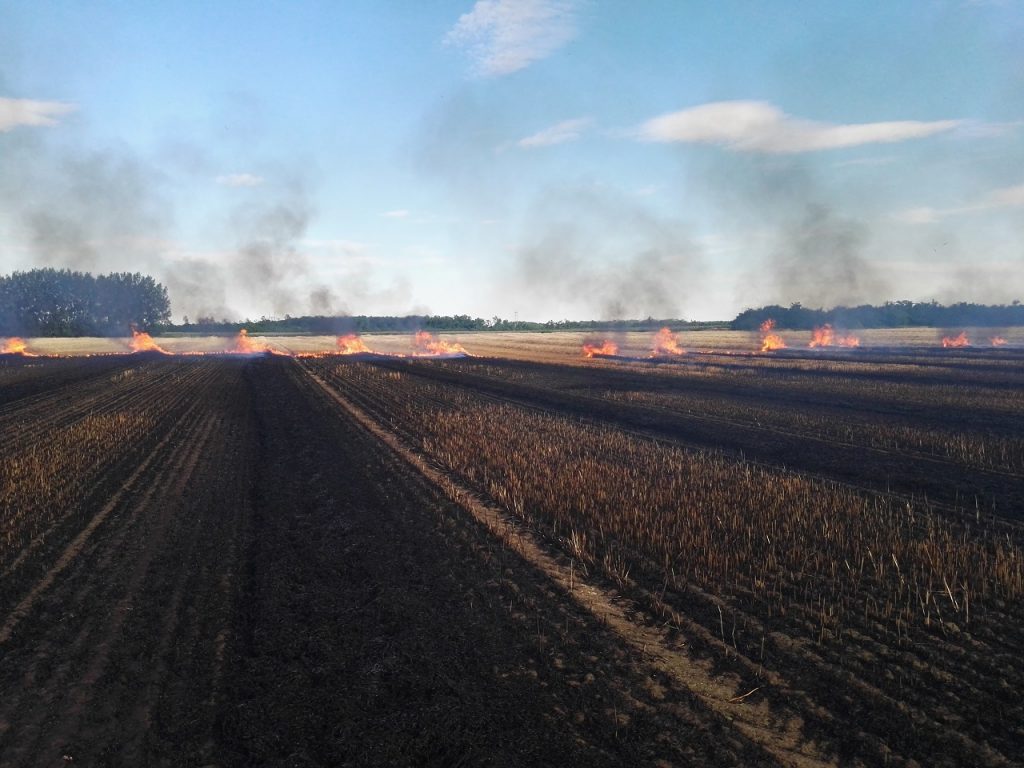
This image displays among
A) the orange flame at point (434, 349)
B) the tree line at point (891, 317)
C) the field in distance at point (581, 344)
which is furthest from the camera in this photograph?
the tree line at point (891, 317)

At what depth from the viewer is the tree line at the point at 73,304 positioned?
116562mm

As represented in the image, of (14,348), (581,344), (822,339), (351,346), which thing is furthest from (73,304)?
(822,339)

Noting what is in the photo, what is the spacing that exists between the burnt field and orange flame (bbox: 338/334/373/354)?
181 feet

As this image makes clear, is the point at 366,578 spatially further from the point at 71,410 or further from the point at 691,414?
the point at 71,410

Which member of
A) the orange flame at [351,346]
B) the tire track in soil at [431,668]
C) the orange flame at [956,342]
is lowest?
the tire track in soil at [431,668]

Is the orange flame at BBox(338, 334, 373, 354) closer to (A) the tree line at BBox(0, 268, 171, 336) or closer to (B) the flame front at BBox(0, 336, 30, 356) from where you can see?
(B) the flame front at BBox(0, 336, 30, 356)

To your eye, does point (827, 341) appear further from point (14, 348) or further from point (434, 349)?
point (14, 348)

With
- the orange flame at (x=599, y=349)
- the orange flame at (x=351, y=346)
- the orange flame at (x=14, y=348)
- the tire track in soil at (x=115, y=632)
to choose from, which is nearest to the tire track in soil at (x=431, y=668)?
the tire track in soil at (x=115, y=632)

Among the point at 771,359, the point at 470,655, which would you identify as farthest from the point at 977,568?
the point at 771,359

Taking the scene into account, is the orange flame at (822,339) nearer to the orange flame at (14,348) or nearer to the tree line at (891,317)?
the tree line at (891,317)

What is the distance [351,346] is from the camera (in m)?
76.5

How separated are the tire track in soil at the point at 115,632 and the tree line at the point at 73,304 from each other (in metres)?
120

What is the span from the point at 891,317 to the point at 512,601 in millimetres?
127199

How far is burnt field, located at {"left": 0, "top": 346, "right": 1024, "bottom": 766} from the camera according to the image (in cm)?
481
